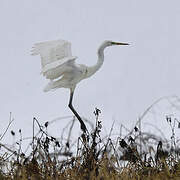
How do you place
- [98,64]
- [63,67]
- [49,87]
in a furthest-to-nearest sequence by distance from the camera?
[98,64] < [49,87] < [63,67]

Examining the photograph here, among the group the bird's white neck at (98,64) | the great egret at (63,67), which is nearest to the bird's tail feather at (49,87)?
the great egret at (63,67)

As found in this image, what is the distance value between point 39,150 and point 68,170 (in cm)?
29

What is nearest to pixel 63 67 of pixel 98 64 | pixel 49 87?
pixel 49 87

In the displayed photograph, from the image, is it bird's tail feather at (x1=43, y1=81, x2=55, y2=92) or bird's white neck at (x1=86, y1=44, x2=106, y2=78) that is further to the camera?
bird's white neck at (x1=86, y1=44, x2=106, y2=78)

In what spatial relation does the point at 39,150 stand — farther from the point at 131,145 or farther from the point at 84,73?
the point at 84,73

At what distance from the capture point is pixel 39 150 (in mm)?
3729

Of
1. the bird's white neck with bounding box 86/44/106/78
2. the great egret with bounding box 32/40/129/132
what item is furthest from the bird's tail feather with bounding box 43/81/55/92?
the bird's white neck with bounding box 86/44/106/78

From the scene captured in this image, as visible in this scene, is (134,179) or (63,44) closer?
(134,179)

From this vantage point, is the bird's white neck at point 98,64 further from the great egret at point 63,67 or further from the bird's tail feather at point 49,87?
the bird's tail feather at point 49,87

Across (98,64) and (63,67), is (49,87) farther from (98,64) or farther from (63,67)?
(98,64)

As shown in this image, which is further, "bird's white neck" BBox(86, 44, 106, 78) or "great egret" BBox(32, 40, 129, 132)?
"bird's white neck" BBox(86, 44, 106, 78)

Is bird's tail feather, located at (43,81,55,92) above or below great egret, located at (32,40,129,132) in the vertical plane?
below

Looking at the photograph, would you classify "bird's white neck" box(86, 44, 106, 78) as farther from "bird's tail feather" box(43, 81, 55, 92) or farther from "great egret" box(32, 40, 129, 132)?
"bird's tail feather" box(43, 81, 55, 92)

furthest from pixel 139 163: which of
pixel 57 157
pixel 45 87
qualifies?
pixel 45 87
